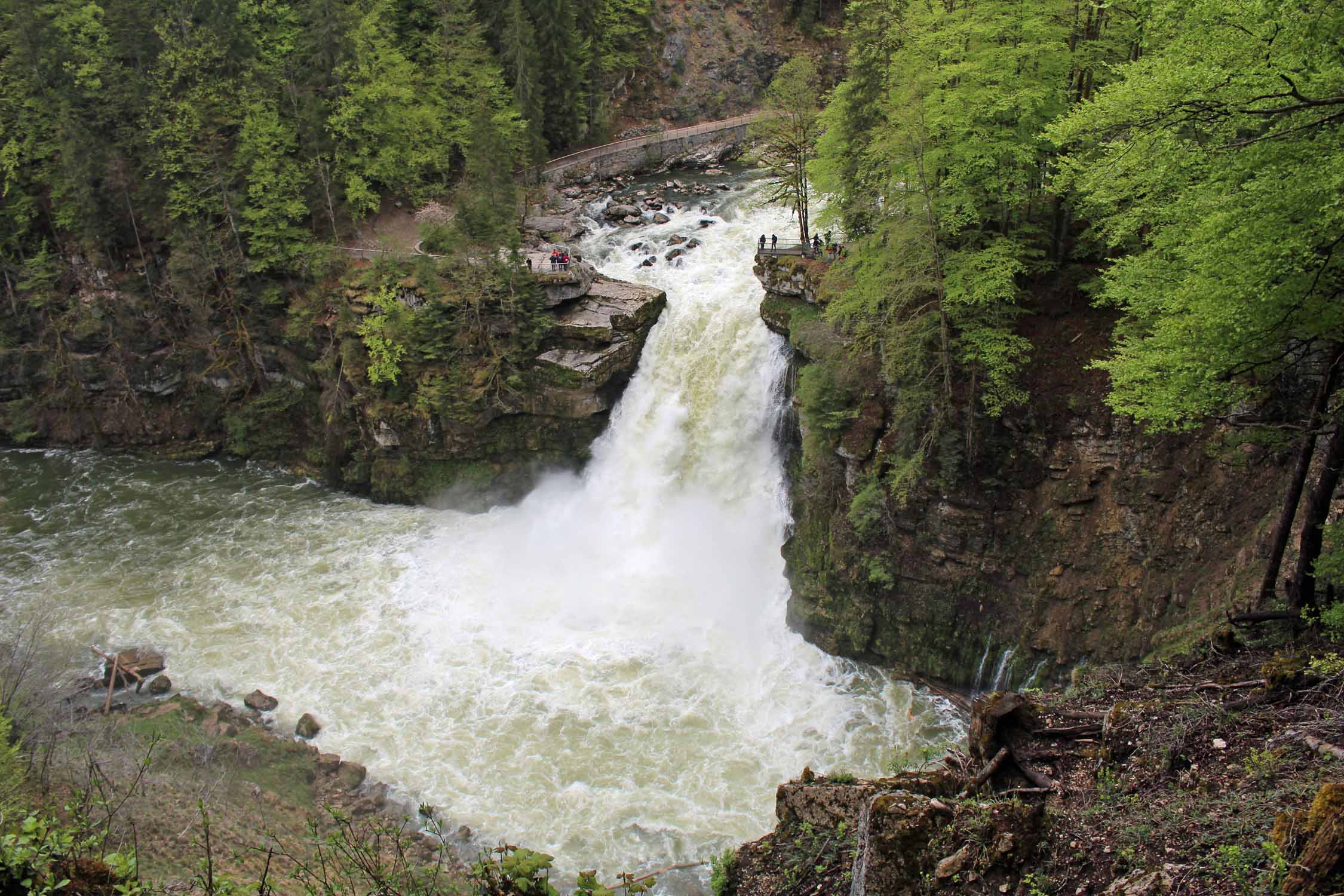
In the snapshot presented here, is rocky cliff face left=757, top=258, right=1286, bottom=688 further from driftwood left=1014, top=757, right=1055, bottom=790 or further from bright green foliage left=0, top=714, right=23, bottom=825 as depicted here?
bright green foliage left=0, top=714, right=23, bottom=825

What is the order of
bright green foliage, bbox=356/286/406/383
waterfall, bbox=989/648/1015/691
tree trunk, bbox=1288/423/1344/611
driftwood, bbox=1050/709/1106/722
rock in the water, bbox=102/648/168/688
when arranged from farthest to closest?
bright green foliage, bbox=356/286/406/383, rock in the water, bbox=102/648/168/688, waterfall, bbox=989/648/1015/691, tree trunk, bbox=1288/423/1344/611, driftwood, bbox=1050/709/1106/722

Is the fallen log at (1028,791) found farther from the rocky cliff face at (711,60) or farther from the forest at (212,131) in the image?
the rocky cliff face at (711,60)

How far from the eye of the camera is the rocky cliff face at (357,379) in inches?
1171

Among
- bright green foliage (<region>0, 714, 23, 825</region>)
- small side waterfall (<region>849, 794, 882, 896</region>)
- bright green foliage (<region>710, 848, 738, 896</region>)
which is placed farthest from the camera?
bright green foliage (<region>0, 714, 23, 825</region>)

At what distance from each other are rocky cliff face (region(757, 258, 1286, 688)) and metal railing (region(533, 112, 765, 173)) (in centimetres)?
2525

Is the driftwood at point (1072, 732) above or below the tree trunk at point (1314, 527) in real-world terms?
below

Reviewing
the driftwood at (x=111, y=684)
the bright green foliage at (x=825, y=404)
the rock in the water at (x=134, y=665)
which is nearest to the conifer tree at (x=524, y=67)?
the bright green foliage at (x=825, y=404)

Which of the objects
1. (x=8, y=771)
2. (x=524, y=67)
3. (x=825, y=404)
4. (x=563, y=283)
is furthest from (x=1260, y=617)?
(x=524, y=67)

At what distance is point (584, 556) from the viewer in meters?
27.8

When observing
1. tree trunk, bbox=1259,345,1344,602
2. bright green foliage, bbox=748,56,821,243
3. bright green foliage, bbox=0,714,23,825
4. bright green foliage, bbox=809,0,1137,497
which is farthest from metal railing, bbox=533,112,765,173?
tree trunk, bbox=1259,345,1344,602

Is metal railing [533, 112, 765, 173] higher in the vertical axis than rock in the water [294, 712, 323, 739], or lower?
higher

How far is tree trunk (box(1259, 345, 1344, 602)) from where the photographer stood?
1073cm

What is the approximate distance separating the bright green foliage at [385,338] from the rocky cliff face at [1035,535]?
15.3 m

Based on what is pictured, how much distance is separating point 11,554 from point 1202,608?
35792 mm
